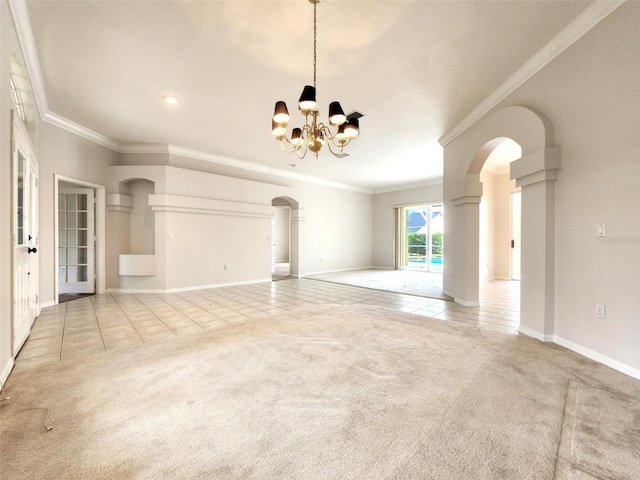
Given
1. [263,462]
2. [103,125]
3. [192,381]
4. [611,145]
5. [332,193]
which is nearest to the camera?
[263,462]

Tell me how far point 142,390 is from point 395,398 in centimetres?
180

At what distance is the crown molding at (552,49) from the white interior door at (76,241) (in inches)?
276

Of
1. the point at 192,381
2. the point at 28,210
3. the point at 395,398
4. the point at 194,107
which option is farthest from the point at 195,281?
the point at 395,398

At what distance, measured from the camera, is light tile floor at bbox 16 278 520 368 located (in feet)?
9.96

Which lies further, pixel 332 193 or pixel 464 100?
pixel 332 193

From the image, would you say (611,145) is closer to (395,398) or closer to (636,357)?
(636,357)

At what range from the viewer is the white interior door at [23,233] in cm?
260

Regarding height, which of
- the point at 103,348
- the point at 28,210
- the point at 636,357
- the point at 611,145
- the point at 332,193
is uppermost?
the point at 332,193

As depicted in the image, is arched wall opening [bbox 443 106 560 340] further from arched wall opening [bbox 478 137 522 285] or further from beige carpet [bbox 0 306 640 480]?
arched wall opening [bbox 478 137 522 285]

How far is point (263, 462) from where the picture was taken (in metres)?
1.39

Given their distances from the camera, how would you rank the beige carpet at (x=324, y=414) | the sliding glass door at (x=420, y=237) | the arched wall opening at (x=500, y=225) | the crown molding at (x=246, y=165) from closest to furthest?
the beige carpet at (x=324, y=414), the crown molding at (x=246, y=165), the arched wall opening at (x=500, y=225), the sliding glass door at (x=420, y=237)

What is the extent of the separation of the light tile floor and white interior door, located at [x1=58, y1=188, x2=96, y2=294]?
589mm

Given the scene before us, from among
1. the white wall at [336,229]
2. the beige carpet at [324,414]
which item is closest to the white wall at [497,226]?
the white wall at [336,229]

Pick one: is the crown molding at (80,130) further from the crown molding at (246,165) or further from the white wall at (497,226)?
the white wall at (497,226)
